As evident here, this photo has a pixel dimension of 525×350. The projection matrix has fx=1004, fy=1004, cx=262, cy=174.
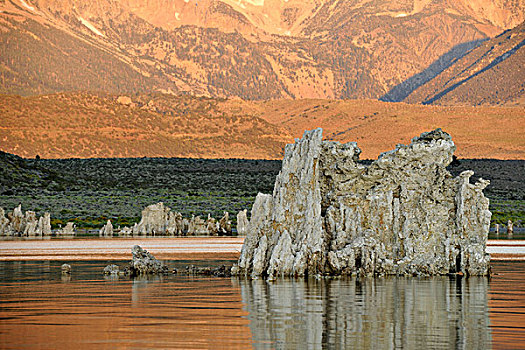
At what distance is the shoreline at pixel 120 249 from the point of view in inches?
1533

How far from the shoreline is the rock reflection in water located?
11.8m

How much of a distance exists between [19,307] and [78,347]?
5.89 metres

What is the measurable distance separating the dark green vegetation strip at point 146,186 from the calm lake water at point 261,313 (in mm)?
46721

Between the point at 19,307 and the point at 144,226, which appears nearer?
the point at 19,307

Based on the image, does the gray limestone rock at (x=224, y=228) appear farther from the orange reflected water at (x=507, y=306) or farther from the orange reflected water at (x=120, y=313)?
the orange reflected water at (x=120, y=313)

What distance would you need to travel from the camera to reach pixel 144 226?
210 feet

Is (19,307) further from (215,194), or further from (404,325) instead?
(215,194)

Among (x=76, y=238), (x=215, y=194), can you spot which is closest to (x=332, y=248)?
(x=76, y=238)

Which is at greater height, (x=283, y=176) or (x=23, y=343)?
(x=283, y=176)

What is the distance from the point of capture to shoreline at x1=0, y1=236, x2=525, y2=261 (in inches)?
1533

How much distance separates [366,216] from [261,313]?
9.12 m

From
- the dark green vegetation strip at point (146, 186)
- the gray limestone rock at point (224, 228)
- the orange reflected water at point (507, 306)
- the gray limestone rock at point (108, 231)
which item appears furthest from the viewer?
the dark green vegetation strip at point (146, 186)

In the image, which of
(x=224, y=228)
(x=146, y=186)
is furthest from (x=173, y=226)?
(x=146, y=186)

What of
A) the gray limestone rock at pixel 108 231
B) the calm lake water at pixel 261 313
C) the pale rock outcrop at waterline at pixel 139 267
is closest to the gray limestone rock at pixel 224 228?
the gray limestone rock at pixel 108 231
